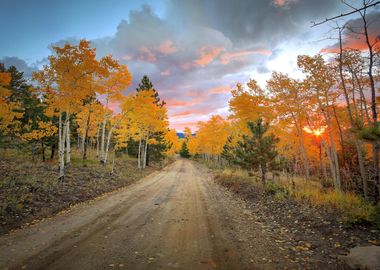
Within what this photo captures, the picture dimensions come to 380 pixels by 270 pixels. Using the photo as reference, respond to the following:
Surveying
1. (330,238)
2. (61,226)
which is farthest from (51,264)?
(330,238)

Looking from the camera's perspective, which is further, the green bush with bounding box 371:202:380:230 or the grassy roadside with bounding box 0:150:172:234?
the grassy roadside with bounding box 0:150:172:234

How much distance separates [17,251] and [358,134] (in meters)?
9.09

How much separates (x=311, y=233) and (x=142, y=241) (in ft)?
17.4

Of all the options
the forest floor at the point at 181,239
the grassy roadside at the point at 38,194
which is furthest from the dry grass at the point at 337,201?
the grassy roadside at the point at 38,194

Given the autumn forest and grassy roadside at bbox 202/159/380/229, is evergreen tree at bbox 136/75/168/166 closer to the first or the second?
the autumn forest

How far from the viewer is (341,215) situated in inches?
303

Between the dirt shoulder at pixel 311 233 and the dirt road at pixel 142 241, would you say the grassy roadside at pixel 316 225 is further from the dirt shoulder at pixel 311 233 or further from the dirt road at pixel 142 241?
the dirt road at pixel 142 241

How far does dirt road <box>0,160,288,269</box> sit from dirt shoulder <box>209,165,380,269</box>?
517 mm

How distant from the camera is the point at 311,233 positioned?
6.96 m

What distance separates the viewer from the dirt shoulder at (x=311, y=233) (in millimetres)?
5418

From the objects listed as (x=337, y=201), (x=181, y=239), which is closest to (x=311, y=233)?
(x=337, y=201)

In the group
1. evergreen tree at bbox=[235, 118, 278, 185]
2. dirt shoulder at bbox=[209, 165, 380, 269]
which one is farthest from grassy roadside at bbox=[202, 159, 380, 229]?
evergreen tree at bbox=[235, 118, 278, 185]

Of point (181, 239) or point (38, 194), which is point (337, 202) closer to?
point (181, 239)

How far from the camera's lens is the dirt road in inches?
197
